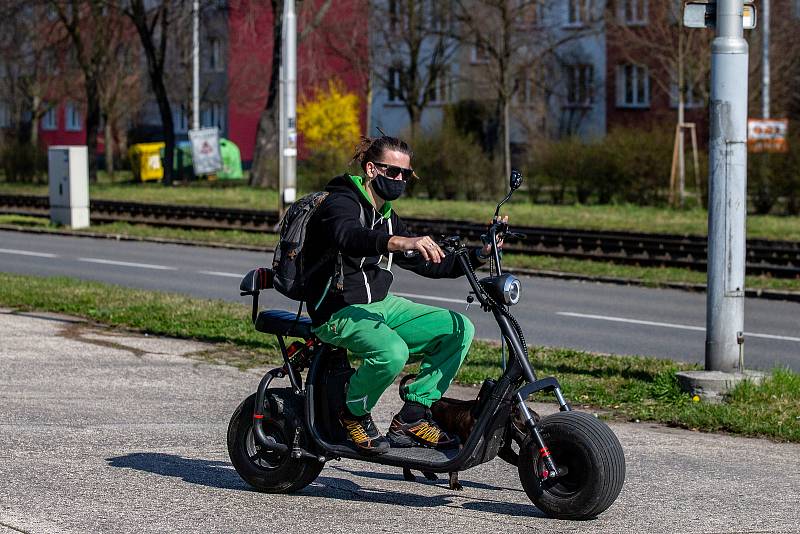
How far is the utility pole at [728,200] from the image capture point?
938 cm

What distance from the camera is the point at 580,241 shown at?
2420 cm

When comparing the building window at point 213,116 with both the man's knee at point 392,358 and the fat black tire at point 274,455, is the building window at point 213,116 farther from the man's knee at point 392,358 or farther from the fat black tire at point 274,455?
the man's knee at point 392,358

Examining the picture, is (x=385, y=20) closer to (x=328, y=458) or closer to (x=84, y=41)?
(x=84, y=41)

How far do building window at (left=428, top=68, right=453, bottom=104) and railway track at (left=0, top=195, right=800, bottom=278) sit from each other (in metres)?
24.5

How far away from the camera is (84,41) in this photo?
52219 mm

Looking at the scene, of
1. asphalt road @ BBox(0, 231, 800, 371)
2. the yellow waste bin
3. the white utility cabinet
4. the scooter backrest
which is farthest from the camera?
the yellow waste bin

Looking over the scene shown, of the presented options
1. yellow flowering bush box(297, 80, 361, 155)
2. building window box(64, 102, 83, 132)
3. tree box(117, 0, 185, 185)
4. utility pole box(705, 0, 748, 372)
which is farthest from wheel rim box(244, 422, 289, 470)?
building window box(64, 102, 83, 132)

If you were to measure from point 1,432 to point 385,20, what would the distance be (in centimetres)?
4795

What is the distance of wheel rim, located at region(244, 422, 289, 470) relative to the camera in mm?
6457

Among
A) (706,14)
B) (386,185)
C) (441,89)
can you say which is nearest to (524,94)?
(441,89)

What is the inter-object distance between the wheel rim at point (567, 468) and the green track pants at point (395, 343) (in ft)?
1.86

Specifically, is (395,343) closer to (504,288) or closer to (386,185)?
(504,288)

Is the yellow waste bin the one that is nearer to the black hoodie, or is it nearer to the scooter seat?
the scooter seat

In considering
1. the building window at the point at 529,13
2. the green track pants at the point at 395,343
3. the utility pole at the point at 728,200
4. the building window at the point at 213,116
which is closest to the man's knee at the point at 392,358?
the green track pants at the point at 395,343
